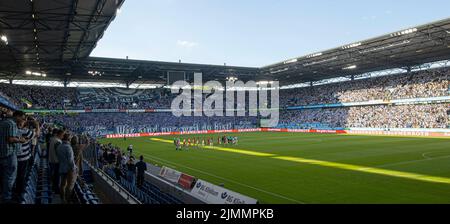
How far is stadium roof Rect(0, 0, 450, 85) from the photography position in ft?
83.2

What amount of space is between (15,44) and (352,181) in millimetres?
33979

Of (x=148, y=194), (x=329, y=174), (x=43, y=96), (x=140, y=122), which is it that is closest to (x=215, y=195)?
(x=148, y=194)

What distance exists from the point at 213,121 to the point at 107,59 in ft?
101

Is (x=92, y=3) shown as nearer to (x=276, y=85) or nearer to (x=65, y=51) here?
(x=65, y=51)

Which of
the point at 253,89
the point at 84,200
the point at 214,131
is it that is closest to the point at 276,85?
the point at 253,89

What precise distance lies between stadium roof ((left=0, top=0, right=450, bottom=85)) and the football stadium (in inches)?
8.5

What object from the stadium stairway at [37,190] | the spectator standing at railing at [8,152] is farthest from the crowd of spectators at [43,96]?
the spectator standing at railing at [8,152]

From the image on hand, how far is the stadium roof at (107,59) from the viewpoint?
2535 cm

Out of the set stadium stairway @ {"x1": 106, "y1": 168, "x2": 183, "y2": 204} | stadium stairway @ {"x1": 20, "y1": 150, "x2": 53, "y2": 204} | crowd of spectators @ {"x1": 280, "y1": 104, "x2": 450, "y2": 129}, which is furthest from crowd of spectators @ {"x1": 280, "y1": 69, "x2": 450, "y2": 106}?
stadium stairway @ {"x1": 20, "y1": 150, "x2": 53, "y2": 204}

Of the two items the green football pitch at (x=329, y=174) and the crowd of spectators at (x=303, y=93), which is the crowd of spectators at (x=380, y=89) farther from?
the green football pitch at (x=329, y=174)

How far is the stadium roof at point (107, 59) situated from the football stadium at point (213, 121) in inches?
8.5

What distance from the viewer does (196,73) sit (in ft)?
206

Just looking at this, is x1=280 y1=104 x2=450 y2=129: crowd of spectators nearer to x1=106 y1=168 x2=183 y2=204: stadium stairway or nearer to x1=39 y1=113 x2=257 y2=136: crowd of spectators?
x1=39 y1=113 x2=257 y2=136: crowd of spectators
